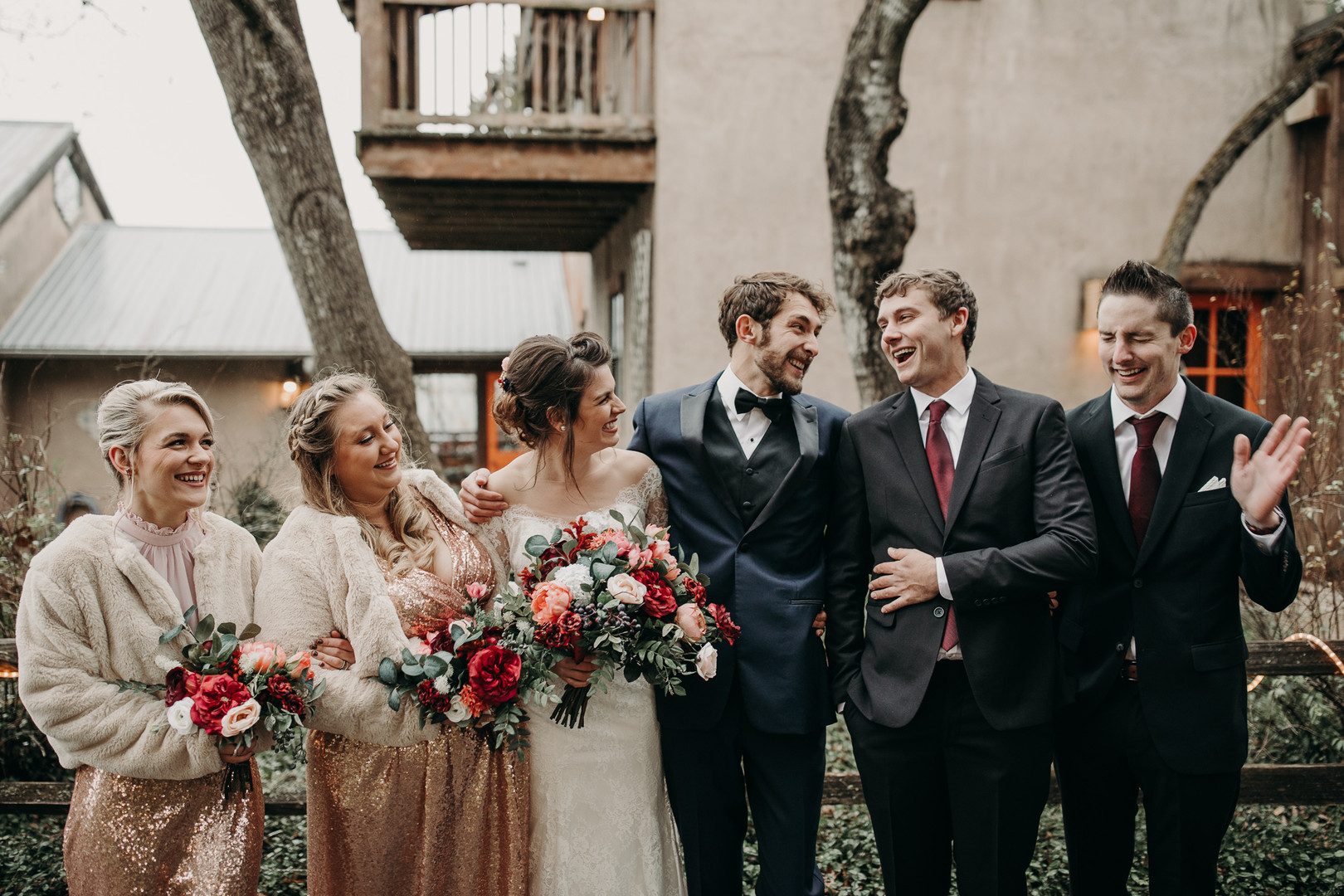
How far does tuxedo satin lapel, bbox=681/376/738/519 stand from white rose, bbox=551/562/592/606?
58cm

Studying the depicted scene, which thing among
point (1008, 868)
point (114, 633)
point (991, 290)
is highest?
point (991, 290)

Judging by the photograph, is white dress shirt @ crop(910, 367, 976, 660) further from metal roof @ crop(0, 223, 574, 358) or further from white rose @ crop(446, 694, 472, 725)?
metal roof @ crop(0, 223, 574, 358)

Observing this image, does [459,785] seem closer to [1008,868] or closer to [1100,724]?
[1008,868]

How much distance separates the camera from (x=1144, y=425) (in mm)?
2779

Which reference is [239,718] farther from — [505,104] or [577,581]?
[505,104]

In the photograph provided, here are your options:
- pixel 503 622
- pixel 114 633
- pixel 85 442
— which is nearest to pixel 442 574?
pixel 503 622

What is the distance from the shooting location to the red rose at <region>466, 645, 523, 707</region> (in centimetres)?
240

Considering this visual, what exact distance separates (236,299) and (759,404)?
51.1ft

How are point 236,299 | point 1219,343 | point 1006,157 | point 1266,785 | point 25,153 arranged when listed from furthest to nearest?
point 25,153 < point 236,299 < point 1219,343 < point 1006,157 < point 1266,785

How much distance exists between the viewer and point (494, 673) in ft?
7.93

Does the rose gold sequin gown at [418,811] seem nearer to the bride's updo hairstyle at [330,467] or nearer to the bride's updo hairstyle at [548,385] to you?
the bride's updo hairstyle at [330,467]

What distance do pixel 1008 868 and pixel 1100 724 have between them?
505 millimetres

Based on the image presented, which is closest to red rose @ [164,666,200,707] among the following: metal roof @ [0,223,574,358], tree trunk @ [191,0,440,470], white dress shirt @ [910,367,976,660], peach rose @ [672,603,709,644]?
peach rose @ [672,603,709,644]

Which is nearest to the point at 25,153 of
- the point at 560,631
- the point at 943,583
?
the point at 560,631
